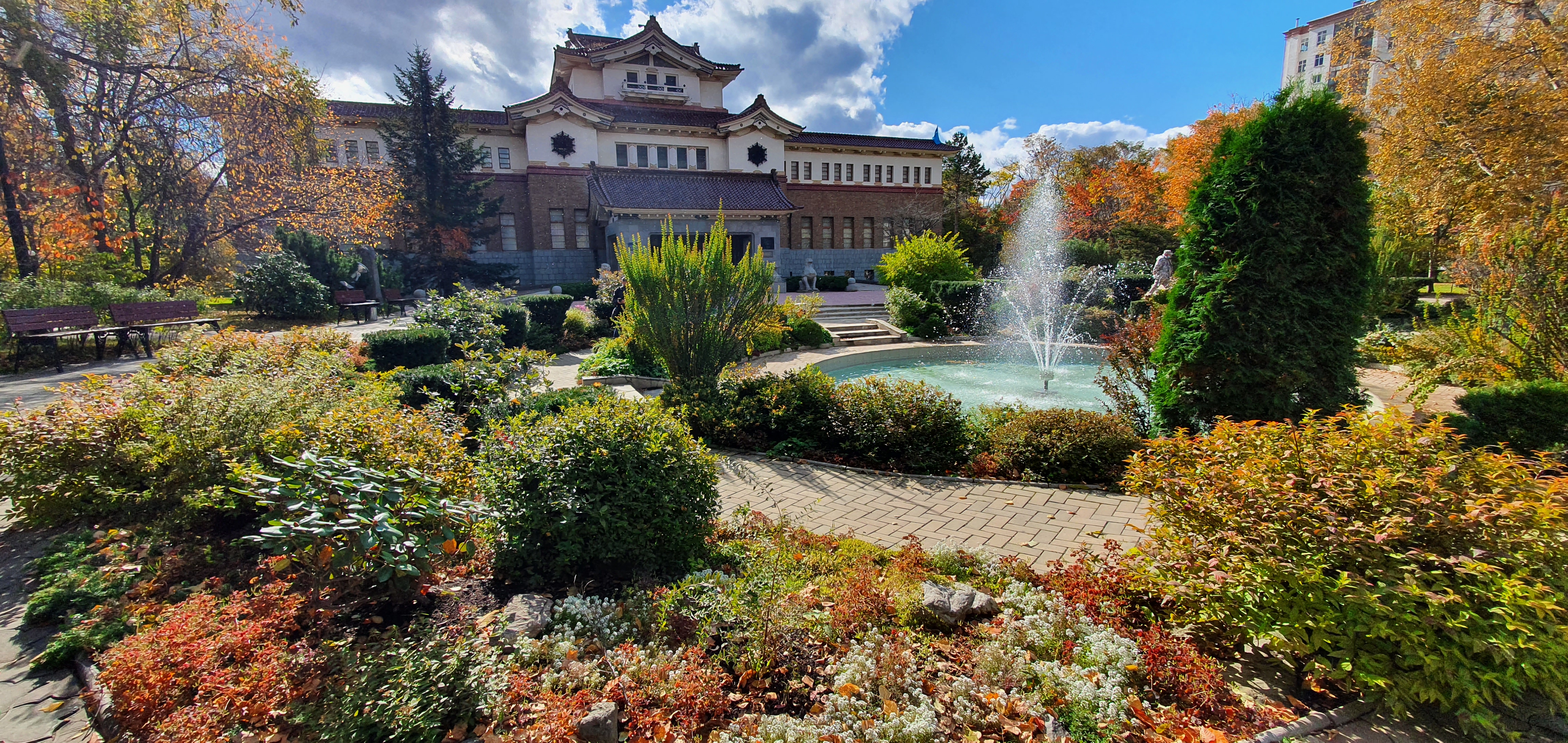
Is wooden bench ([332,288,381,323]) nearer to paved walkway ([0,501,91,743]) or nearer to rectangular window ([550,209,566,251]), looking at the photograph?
rectangular window ([550,209,566,251])

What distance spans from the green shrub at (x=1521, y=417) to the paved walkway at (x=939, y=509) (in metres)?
3.39

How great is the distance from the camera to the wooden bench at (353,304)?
59.4ft

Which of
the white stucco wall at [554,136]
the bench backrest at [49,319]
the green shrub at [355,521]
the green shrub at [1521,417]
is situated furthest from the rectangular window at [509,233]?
the green shrub at [1521,417]

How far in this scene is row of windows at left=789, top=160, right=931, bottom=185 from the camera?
35.6 metres

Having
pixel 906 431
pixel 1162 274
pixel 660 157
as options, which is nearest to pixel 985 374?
pixel 906 431

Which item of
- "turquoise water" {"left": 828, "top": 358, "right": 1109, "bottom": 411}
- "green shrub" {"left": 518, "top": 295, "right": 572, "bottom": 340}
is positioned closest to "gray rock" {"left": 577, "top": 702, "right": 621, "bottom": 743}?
"turquoise water" {"left": 828, "top": 358, "right": 1109, "bottom": 411}

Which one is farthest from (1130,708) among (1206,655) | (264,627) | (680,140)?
(680,140)

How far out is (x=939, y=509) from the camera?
17.0 ft

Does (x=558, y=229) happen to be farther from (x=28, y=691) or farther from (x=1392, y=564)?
(x=1392, y=564)

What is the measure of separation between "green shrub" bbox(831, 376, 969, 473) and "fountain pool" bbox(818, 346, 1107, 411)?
2.30 meters

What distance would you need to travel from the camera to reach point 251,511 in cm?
435

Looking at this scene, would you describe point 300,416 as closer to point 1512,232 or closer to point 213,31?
point 1512,232

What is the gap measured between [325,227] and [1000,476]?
19.4m

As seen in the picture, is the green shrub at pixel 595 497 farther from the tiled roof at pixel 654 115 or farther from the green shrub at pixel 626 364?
the tiled roof at pixel 654 115
